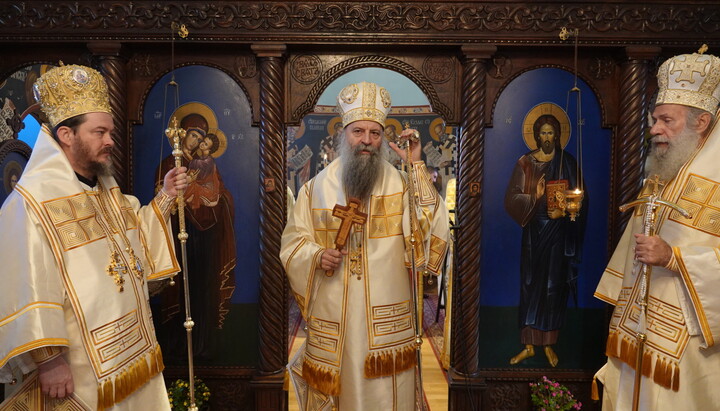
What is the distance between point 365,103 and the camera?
3.06 m

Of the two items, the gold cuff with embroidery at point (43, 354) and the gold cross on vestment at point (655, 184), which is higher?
the gold cross on vestment at point (655, 184)

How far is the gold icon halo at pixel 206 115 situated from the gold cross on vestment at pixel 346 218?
1.59 metres

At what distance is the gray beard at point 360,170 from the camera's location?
3.08 metres

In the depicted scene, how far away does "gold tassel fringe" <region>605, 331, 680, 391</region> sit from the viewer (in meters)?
2.49

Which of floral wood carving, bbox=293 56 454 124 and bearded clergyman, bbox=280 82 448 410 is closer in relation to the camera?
bearded clergyman, bbox=280 82 448 410

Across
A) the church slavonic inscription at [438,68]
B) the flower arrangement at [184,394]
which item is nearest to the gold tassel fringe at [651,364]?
the church slavonic inscription at [438,68]

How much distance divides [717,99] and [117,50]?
3999mm

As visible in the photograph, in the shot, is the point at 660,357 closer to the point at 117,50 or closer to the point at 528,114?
the point at 528,114

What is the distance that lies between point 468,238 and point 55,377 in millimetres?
2886

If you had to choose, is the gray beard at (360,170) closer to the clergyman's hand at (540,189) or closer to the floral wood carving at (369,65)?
the floral wood carving at (369,65)

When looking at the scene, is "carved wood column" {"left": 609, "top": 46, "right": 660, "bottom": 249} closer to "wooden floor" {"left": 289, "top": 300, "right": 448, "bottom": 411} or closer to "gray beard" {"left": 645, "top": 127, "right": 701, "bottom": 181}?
"gray beard" {"left": 645, "top": 127, "right": 701, "bottom": 181}

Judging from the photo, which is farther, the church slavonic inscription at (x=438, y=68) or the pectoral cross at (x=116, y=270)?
the church slavonic inscription at (x=438, y=68)

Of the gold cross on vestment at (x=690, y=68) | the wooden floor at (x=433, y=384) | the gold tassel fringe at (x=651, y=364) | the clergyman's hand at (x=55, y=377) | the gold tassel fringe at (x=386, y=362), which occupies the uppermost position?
the gold cross on vestment at (x=690, y=68)

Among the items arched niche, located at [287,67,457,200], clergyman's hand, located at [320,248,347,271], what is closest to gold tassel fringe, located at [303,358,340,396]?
clergyman's hand, located at [320,248,347,271]
